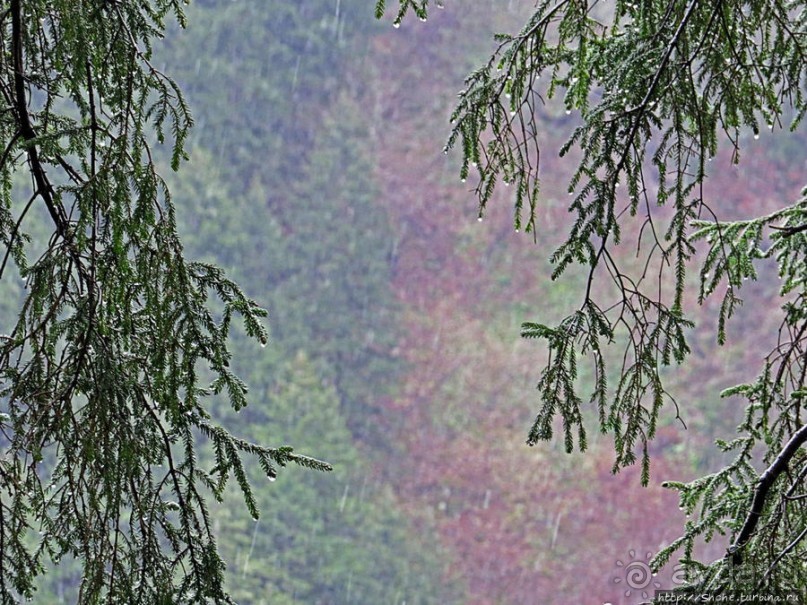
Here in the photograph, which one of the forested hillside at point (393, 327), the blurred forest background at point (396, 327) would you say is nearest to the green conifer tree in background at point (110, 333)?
the blurred forest background at point (396, 327)

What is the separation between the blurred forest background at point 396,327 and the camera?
11.9 meters

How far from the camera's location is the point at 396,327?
1512 cm

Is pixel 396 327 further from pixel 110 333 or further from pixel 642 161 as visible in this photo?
pixel 110 333

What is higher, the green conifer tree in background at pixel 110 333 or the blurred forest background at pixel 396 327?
the blurred forest background at pixel 396 327

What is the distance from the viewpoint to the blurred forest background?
1189 centimetres

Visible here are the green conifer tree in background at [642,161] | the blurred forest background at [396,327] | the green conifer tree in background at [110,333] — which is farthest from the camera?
the blurred forest background at [396,327]

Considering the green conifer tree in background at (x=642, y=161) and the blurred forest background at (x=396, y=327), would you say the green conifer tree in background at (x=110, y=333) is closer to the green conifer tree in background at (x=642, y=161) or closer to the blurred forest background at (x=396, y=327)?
the green conifer tree in background at (x=642, y=161)

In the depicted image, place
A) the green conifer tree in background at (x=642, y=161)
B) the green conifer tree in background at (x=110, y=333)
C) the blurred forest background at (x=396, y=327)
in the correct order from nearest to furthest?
the green conifer tree in background at (x=110, y=333) → the green conifer tree in background at (x=642, y=161) → the blurred forest background at (x=396, y=327)

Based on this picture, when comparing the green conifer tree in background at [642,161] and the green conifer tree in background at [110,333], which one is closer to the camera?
the green conifer tree in background at [110,333]

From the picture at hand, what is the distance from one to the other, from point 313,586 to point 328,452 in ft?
7.74

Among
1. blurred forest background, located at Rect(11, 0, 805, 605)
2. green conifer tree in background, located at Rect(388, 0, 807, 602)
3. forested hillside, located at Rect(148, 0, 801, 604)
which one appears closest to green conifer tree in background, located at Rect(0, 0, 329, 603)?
green conifer tree in background, located at Rect(388, 0, 807, 602)

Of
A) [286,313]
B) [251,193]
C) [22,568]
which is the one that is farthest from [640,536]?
[22,568]

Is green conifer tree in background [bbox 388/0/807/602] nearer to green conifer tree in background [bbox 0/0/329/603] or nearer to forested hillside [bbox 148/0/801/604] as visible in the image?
green conifer tree in background [bbox 0/0/329/603]

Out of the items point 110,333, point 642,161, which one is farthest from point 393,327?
point 110,333
